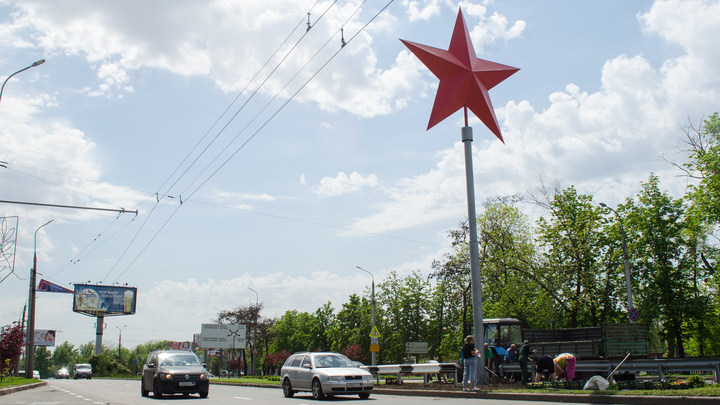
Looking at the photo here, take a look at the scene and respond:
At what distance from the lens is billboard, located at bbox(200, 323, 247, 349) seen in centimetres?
6159

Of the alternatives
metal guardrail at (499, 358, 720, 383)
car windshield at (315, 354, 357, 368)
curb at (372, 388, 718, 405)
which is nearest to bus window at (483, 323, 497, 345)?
metal guardrail at (499, 358, 720, 383)

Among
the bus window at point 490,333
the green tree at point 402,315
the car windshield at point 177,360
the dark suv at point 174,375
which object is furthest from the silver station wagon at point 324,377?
the green tree at point 402,315

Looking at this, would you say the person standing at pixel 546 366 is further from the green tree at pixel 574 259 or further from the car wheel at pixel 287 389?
the green tree at pixel 574 259

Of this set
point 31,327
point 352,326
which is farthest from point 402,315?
point 31,327

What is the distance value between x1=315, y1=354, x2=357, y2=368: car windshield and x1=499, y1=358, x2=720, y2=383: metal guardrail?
6886 millimetres

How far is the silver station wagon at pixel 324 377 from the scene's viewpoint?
15.7 metres

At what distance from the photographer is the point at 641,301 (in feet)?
115

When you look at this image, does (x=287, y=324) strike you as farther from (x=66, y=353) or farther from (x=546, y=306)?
(x=66, y=353)

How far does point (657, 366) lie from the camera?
15.6m

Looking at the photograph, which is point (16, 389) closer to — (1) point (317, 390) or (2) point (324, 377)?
(1) point (317, 390)

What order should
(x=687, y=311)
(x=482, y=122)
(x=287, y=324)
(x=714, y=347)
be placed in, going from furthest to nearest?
(x=287, y=324), (x=714, y=347), (x=687, y=311), (x=482, y=122)

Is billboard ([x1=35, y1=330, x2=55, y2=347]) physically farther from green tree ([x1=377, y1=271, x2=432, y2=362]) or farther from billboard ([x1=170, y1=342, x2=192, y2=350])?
green tree ([x1=377, y1=271, x2=432, y2=362])

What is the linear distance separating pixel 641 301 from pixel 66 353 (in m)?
176

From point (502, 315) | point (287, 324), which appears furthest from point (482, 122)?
point (287, 324)
